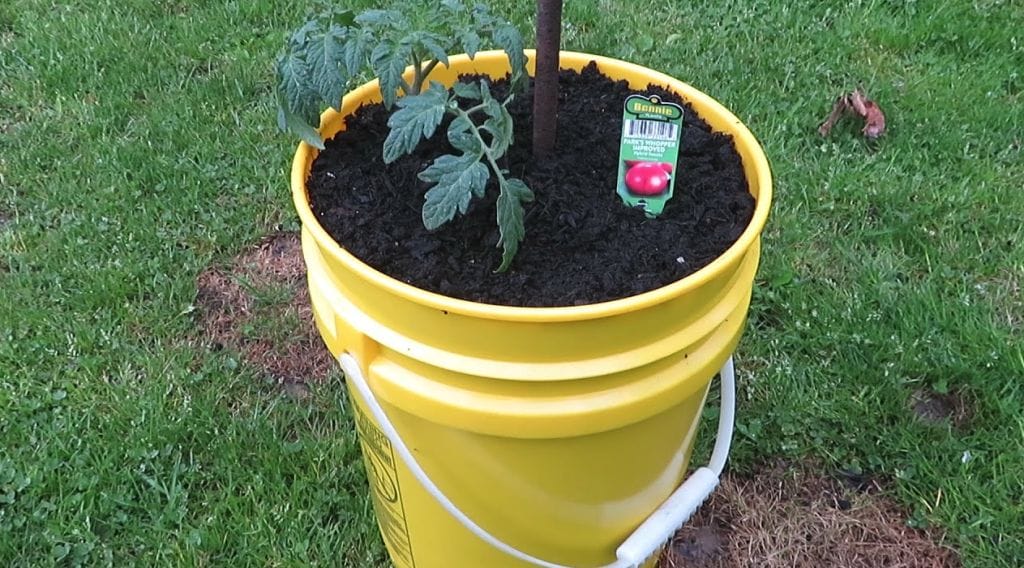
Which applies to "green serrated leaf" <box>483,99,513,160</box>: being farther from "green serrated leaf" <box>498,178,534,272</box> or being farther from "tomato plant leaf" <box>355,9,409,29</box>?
"tomato plant leaf" <box>355,9,409,29</box>

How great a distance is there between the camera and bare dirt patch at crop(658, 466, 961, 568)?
5.82ft

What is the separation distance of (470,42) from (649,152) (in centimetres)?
28

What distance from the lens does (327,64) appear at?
4.13 ft

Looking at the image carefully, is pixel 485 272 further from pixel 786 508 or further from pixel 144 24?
pixel 144 24

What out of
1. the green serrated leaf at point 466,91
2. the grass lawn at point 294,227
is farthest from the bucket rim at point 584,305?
the grass lawn at point 294,227

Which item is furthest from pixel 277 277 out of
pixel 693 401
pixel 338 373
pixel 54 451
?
pixel 693 401

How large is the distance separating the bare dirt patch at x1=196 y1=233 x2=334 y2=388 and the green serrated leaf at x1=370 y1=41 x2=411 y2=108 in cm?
96

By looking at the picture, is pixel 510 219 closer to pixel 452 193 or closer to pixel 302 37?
pixel 452 193

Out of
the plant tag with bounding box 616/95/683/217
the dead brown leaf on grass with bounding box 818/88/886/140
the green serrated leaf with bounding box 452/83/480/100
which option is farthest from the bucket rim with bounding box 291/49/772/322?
the dead brown leaf on grass with bounding box 818/88/886/140

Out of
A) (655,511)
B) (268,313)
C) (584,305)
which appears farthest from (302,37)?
(268,313)

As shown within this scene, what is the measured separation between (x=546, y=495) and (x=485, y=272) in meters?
0.31

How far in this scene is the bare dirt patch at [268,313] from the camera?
82.4 inches

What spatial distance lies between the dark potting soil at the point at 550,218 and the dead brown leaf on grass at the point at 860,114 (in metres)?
1.31

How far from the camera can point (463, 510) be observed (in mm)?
1348
